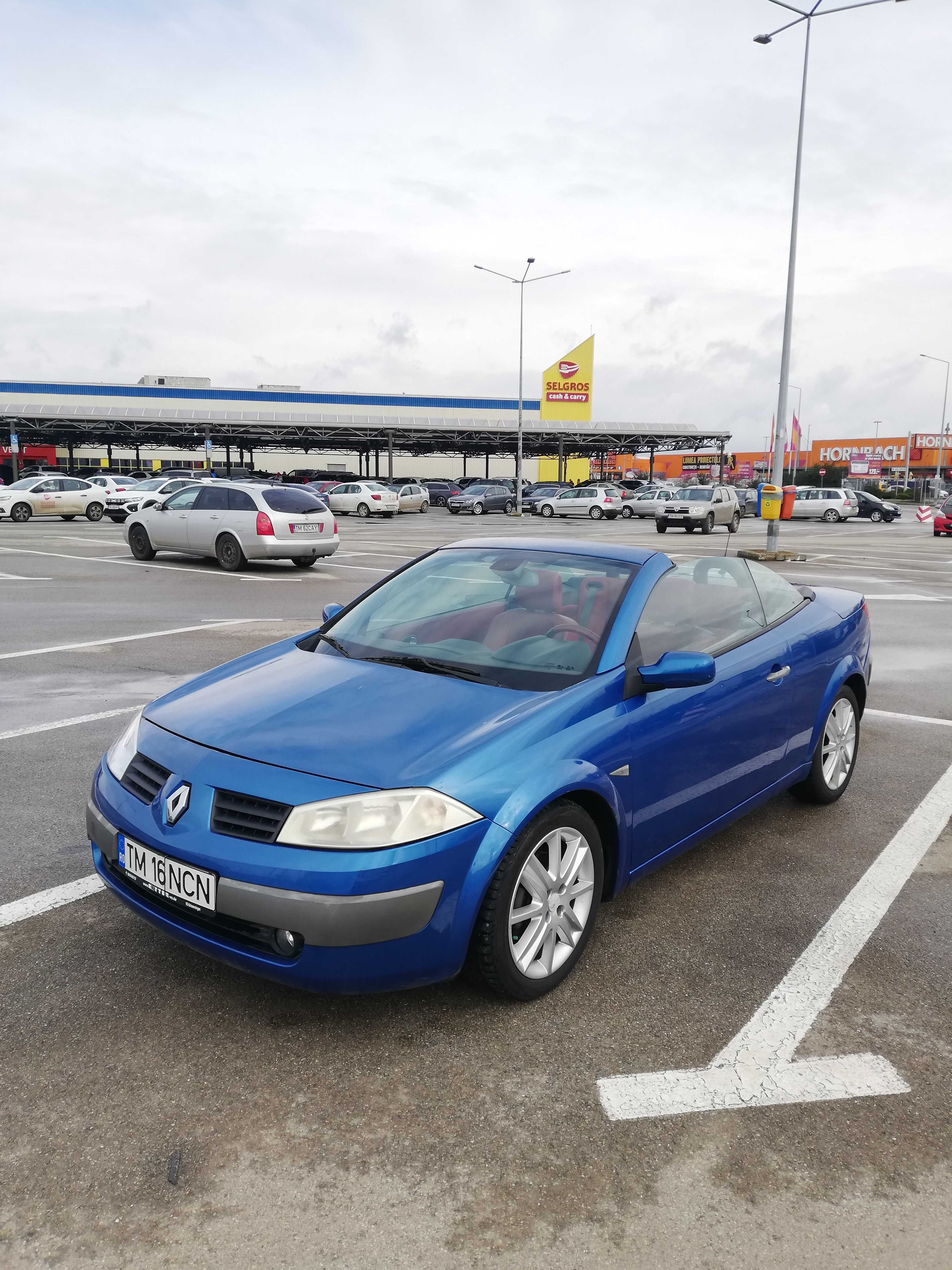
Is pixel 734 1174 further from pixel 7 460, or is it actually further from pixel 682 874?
pixel 7 460

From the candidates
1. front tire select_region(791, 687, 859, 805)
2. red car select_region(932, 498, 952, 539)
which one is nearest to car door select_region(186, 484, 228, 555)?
front tire select_region(791, 687, 859, 805)

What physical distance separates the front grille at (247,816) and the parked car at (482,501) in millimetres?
45240

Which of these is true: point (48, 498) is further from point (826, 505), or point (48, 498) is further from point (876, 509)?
point (876, 509)

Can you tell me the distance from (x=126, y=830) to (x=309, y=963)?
77 centimetres

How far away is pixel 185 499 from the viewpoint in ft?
55.7

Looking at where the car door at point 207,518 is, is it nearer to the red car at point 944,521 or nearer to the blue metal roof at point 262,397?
the red car at point 944,521

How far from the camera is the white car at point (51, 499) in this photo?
3184 cm

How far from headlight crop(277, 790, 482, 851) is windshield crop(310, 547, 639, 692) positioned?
2.32 ft

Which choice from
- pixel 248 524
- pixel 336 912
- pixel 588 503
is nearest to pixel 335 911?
pixel 336 912

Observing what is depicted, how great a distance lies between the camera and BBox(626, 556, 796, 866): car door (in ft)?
11.2

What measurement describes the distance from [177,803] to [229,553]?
13.9 meters

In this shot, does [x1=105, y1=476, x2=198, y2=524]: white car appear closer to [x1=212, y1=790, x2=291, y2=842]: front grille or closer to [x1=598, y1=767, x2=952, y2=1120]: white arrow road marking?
[x1=212, y1=790, x2=291, y2=842]: front grille

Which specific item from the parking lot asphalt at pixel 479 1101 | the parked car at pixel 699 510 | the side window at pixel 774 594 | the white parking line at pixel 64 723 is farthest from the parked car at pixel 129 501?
the parking lot asphalt at pixel 479 1101

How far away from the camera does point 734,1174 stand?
2.31m
